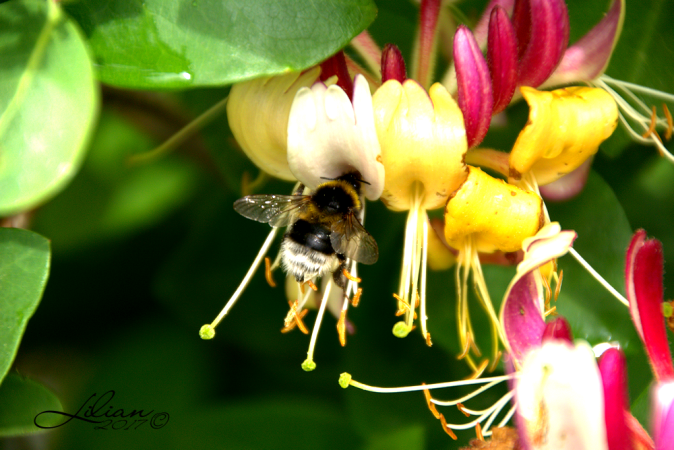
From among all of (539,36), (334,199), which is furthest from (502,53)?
(334,199)

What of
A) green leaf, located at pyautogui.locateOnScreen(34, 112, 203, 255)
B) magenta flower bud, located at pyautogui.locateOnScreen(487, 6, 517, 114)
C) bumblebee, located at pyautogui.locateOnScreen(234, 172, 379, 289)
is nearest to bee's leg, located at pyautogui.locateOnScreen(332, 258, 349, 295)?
bumblebee, located at pyautogui.locateOnScreen(234, 172, 379, 289)

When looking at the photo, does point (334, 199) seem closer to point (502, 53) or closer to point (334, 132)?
point (334, 132)

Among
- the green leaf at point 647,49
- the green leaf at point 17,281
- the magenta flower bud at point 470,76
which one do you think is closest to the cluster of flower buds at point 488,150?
the magenta flower bud at point 470,76

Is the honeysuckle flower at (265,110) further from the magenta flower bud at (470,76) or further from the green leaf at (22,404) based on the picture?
the green leaf at (22,404)

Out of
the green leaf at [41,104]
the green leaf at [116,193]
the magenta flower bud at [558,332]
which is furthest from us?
the green leaf at [116,193]

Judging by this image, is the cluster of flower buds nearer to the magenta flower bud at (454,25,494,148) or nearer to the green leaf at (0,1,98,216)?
the magenta flower bud at (454,25,494,148)
